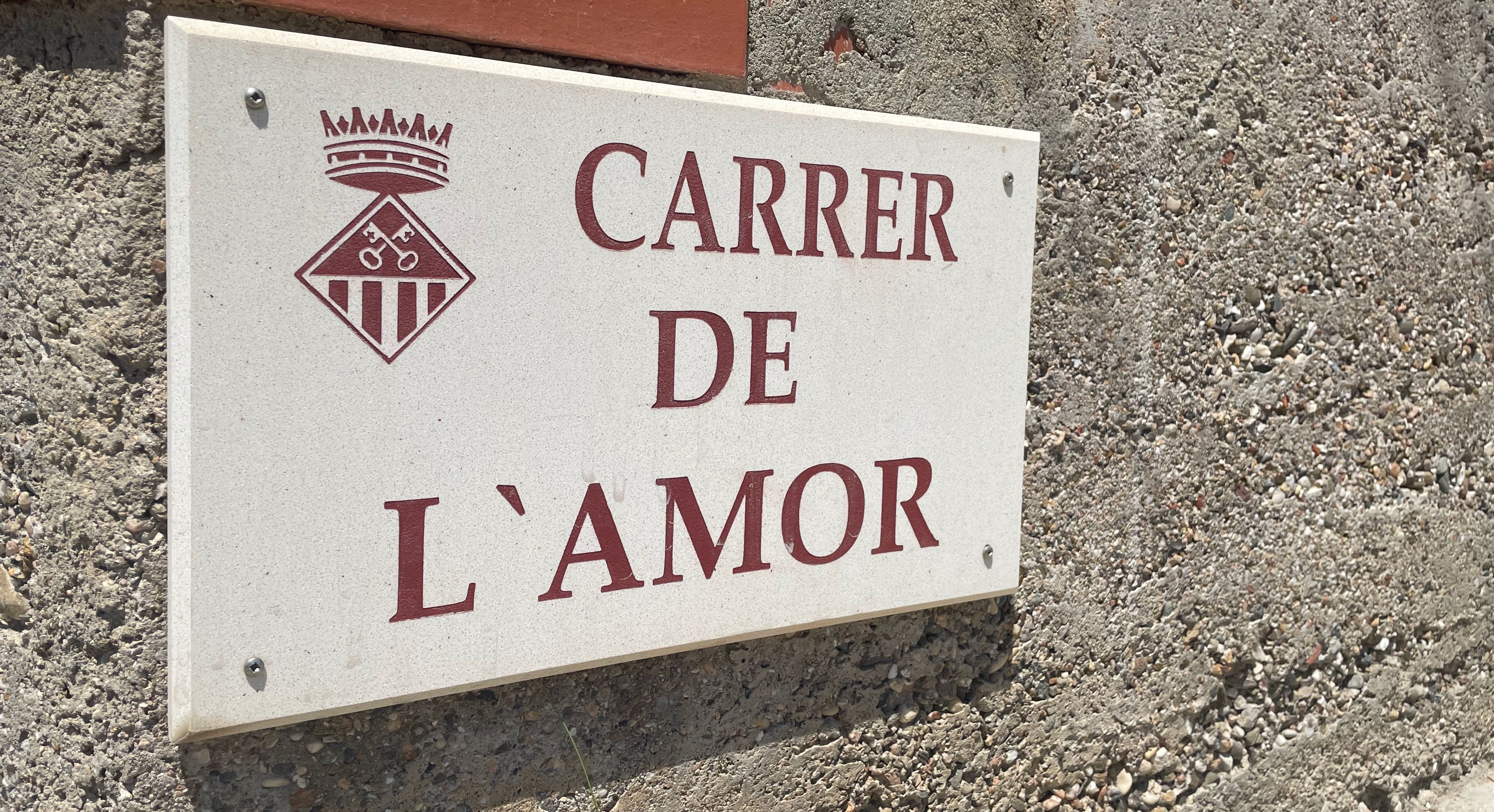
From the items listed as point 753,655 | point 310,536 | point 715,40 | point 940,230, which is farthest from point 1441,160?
point 310,536

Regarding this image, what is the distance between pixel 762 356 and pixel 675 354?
127 millimetres

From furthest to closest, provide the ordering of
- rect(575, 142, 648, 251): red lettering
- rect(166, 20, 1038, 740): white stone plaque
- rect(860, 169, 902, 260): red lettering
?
rect(860, 169, 902, 260): red lettering < rect(575, 142, 648, 251): red lettering < rect(166, 20, 1038, 740): white stone plaque

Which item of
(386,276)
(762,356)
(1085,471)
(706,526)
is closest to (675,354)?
(762,356)

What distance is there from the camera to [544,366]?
4.11 feet

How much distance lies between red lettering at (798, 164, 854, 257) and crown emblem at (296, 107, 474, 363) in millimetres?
471

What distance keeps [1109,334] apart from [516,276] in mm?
1041

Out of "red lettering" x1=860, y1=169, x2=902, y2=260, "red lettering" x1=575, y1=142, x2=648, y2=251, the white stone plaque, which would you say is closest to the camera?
the white stone plaque

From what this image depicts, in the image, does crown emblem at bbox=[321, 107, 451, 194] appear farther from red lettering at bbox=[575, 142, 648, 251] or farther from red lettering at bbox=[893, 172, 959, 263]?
red lettering at bbox=[893, 172, 959, 263]

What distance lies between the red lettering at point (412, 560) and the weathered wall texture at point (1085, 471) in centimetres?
16

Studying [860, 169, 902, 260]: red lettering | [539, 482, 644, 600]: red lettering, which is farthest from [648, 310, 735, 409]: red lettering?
[860, 169, 902, 260]: red lettering

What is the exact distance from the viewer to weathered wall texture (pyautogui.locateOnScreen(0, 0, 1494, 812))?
1.14m

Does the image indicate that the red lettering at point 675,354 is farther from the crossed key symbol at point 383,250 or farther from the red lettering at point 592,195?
the crossed key symbol at point 383,250

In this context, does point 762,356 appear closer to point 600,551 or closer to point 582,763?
point 600,551

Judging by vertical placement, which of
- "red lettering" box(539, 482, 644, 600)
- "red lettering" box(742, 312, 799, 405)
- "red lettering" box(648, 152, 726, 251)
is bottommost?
"red lettering" box(539, 482, 644, 600)
